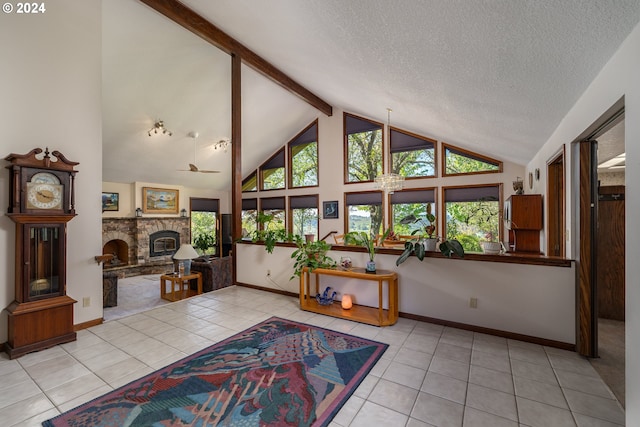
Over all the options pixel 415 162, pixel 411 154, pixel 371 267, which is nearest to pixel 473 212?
pixel 415 162

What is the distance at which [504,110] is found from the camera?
2.76 meters

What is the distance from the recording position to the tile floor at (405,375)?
5.91ft

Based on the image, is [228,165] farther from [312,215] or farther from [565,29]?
[565,29]

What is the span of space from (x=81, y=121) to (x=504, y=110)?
462 cm

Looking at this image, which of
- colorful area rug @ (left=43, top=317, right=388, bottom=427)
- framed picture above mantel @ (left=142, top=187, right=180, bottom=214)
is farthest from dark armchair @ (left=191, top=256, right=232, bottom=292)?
framed picture above mantel @ (left=142, top=187, right=180, bottom=214)

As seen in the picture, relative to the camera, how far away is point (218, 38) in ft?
14.5

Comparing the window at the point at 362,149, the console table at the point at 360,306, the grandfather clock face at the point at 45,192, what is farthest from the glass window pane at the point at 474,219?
the grandfather clock face at the point at 45,192

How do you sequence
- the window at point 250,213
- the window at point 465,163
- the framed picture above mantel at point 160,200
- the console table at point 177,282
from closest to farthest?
the console table at point 177,282 → the window at point 465,163 → the framed picture above mantel at point 160,200 → the window at point 250,213

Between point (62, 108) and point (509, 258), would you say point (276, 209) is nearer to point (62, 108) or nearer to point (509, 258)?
point (62, 108)

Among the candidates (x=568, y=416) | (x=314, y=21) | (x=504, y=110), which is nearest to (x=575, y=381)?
(x=568, y=416)

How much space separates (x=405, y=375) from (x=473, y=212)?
→ 16.4ft

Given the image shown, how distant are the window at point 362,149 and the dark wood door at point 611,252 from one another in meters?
4.47

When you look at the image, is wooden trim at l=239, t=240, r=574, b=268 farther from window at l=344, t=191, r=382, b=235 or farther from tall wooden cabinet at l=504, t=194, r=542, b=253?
window at l=344, t=191, r=382, b=235

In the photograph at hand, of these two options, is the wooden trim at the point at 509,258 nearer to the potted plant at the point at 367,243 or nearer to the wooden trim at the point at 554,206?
the potted plant at the point at 367,243
